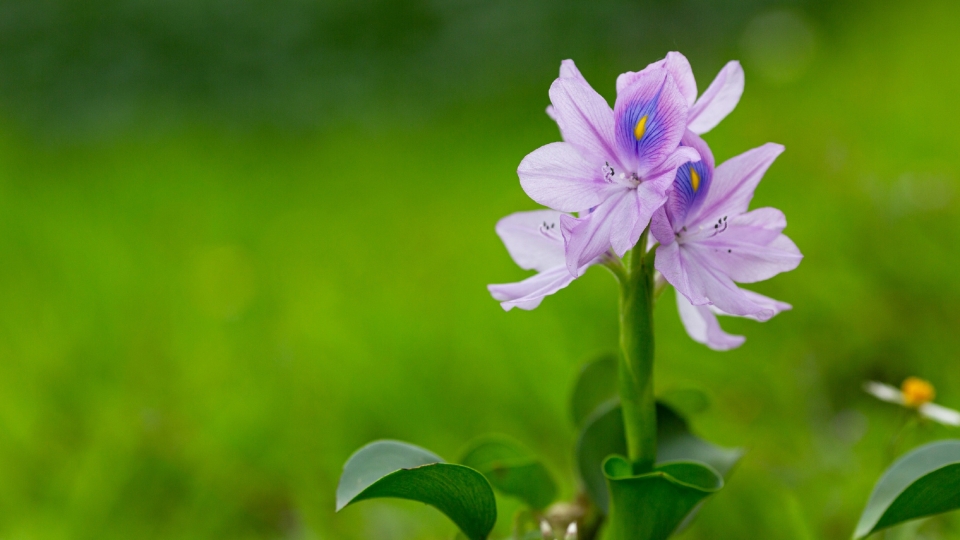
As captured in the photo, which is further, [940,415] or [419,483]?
[940,415]

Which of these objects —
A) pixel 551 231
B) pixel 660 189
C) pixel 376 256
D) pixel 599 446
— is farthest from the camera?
pixel 376 256

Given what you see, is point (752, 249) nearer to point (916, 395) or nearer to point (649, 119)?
point (649, 119)

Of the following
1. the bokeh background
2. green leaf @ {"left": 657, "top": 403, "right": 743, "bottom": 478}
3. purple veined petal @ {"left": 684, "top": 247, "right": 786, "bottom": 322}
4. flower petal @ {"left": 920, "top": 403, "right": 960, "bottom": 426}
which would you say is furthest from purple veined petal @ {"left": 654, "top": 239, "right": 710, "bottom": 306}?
the bokeh background

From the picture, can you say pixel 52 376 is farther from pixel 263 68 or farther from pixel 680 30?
pixel 680 30

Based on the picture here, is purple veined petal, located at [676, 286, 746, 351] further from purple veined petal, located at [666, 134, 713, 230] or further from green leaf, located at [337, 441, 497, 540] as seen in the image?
green leaf, located at [337, 441, 497, 540]

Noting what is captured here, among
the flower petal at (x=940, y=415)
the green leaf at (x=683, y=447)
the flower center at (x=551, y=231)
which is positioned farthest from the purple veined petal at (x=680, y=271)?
the flower petal at (x=940, y=415)

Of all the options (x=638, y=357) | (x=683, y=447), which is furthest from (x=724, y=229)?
(x=683, y=447)
